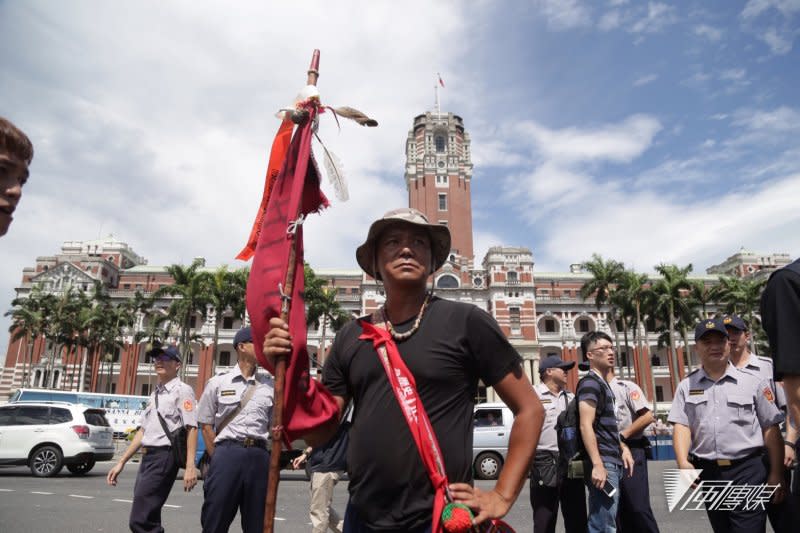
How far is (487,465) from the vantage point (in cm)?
1433

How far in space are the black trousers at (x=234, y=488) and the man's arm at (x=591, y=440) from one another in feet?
9.34

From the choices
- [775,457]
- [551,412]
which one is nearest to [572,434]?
[551,412]

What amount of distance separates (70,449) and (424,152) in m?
53.3

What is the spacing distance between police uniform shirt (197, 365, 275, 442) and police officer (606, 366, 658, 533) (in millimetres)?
3429

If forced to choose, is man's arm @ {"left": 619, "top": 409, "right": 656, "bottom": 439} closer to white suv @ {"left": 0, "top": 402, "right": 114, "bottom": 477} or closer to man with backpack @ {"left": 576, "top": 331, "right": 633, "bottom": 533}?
man with backpack @ {"left": 576, "top": 331, "right": 633, "bottom": 533}

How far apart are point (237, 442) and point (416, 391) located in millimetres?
3028

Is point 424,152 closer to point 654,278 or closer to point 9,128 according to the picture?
point 654,278

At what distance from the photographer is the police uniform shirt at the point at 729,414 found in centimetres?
428

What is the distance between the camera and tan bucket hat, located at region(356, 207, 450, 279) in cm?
247

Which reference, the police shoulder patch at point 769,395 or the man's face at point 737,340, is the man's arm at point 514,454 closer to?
the police shoulder patch at point 769,395

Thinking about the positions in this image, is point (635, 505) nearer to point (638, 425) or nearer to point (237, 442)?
point (638, 425)

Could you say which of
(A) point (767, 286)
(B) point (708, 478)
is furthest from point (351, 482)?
(B) point (708, 478)

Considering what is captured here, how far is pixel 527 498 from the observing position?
34.6ft

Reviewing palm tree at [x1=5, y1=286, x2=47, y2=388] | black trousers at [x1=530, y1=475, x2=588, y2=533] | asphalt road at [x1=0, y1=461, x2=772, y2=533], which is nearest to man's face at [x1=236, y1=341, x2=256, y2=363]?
black trousers at [x1=530, y1=475, x2=588, y2=533]
